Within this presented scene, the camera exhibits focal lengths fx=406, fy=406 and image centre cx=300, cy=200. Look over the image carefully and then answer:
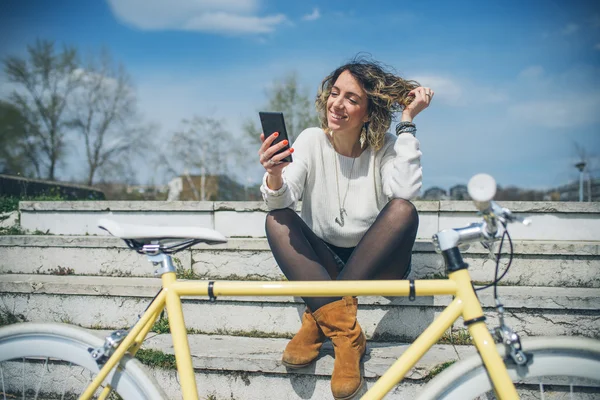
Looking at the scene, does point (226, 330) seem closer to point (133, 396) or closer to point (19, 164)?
point (133, 396)

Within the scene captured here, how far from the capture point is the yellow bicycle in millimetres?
1097

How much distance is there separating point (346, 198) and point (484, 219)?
905 mm

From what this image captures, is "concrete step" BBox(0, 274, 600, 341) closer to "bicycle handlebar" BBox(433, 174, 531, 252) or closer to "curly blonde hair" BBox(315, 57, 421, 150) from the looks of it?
"curly blonde hair" BBox(315, 57, 421, 150)

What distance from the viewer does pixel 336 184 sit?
201 cm

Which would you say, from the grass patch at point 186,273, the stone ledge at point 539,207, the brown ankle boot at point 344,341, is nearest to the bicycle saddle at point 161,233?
the brown ankle boot at point 344,341

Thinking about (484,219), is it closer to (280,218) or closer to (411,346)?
(411,346)

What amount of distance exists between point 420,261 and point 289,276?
109cm

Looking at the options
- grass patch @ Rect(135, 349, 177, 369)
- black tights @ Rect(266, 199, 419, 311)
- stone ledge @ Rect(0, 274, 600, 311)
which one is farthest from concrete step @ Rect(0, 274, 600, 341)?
black tights @ Rect(266, 199, 419, 311)

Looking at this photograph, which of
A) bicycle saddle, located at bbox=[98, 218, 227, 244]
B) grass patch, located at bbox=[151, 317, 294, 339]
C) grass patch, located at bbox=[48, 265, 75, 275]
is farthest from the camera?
grass patch, located at bbox=[48, 265, 75, 275]

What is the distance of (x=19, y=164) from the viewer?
49.9ft

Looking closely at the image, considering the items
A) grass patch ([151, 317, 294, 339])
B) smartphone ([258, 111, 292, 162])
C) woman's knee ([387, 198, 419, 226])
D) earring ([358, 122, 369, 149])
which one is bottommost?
grass patch ([151, 317, 294, 339])

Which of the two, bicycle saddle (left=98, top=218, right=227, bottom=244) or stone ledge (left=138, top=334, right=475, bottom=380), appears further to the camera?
stone ledge (left=138, top=334, right=475, bottom=380)

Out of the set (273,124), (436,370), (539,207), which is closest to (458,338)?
(436,370)

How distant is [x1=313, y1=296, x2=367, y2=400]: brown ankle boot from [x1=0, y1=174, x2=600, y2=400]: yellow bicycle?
0.41m
